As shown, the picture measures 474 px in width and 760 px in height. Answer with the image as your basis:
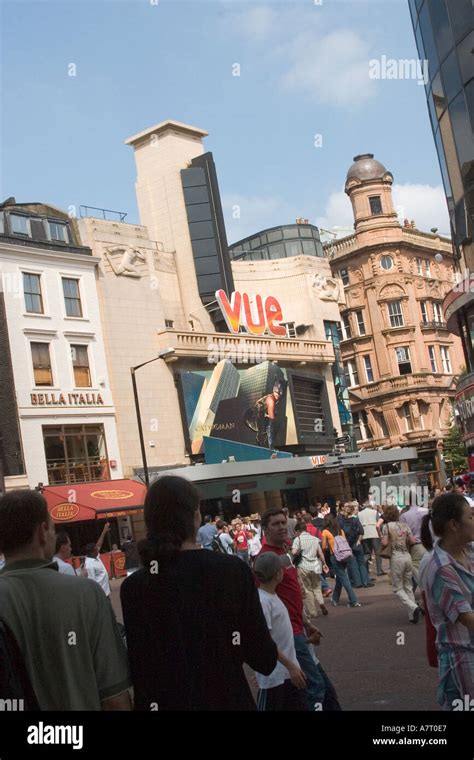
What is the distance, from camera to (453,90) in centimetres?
2683

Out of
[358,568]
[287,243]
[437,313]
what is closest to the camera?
[358,568]

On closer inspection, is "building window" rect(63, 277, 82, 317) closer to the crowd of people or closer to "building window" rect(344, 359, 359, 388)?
"building window" rect(344, 359, 359, 388)

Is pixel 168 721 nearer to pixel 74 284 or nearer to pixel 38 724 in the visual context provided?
pixel 38 724

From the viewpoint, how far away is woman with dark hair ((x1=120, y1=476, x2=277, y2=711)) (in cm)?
338

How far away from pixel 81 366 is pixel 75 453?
12.8 ft

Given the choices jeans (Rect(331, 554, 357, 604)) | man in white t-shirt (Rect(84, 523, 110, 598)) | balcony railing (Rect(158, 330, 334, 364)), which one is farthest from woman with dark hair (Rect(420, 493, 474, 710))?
balcony railing (Rect(158, 330, 334, 364))

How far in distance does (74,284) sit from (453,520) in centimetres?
3536

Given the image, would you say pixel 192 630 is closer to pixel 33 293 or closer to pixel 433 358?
pixel 33 293

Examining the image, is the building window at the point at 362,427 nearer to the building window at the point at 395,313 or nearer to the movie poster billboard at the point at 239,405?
the building window at the point at 395,313

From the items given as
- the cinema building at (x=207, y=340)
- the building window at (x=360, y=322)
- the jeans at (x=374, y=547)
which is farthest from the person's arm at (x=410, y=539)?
the building window at (x=360, y=322)

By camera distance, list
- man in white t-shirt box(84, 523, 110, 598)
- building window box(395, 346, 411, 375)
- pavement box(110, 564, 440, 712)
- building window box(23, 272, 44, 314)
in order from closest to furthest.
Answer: pavement box(110, 564, 440, 712) → man in white t-shirt box(84, 523, 110, 598) → building window box(23, 272, 44, 314) → building window box(395, 346, 411, 375)

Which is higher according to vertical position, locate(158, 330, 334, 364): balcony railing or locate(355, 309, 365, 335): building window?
locate(355, 309, 365, 335): building window

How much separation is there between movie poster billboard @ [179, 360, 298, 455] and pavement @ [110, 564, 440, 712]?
2615cm

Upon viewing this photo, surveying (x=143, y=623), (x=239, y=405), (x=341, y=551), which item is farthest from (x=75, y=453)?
(x=143, y=623)
